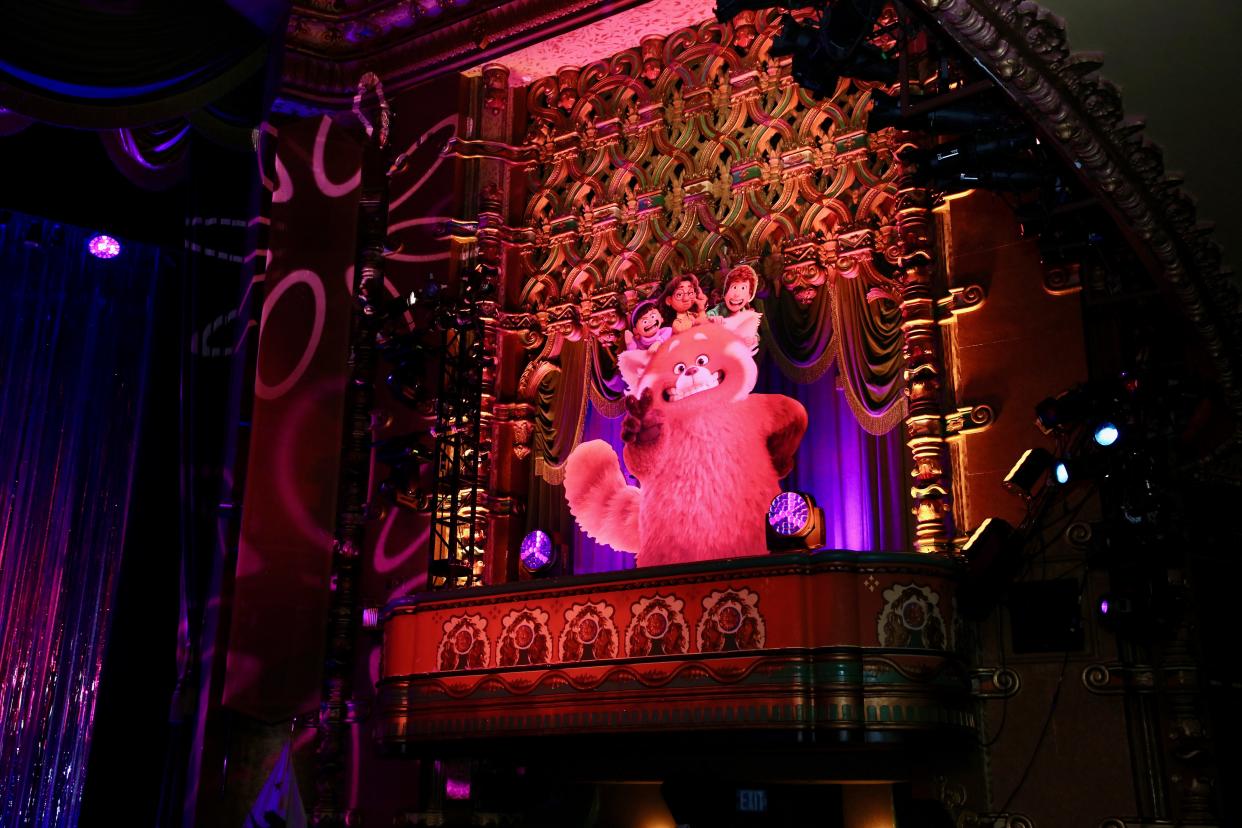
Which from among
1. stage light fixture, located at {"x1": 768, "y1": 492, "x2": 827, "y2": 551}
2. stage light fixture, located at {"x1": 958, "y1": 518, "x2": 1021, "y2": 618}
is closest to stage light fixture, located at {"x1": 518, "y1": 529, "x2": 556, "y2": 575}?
stage light fixture, located at {"x1": 768, "y1": 492, "x2": 827, "y2": 551}

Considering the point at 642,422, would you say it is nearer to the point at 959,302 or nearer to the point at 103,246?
the point at 959,302

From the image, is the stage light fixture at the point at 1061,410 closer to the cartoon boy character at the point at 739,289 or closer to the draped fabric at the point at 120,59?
the cartoon boy character at the point at 739,289

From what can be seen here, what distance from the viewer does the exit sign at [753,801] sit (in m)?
8.24

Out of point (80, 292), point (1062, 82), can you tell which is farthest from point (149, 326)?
point (1062, 82)

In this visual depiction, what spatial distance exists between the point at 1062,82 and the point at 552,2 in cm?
590

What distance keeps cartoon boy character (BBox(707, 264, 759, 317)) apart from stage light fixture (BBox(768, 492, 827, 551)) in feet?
6.51

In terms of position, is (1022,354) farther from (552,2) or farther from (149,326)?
(149,326)

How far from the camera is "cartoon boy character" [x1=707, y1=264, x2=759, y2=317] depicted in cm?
933

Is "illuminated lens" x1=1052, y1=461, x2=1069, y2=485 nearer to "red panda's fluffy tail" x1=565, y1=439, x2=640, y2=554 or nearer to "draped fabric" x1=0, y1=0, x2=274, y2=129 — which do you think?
"red panda's fluffy tail" x1=565, y1=439, x2=640, y2=554

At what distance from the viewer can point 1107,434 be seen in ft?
23.0

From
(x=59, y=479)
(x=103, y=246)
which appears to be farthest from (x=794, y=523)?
(x=103, y=246)

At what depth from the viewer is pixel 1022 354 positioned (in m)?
8.20

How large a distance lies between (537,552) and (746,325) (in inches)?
95.3

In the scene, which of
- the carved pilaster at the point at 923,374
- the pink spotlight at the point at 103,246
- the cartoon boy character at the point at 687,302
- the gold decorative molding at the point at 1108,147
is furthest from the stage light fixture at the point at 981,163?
the pink spotlight at the point at 103,246
